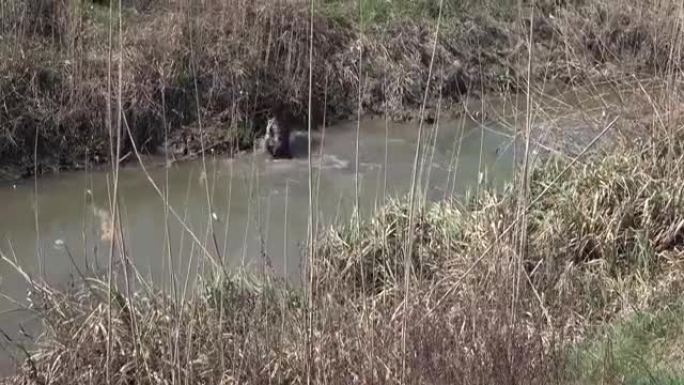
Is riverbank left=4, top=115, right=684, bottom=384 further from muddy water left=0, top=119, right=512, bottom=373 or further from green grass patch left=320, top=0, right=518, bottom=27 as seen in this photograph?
green grass patch left=320, top=0, right=518, bottom=27

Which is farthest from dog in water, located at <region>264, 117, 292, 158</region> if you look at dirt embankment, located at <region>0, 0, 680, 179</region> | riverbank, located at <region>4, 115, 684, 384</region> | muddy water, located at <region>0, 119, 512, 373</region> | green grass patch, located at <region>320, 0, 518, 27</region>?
riverbank, located at <region>4, 115, 684, 384</region>

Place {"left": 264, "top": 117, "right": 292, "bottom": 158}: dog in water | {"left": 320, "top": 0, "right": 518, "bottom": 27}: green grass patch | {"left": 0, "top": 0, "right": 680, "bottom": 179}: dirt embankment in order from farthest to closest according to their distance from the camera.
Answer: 1. {"left": 320, "top": 0, "right": 518, "bottom": 27}: green grass patch
2. {"left": 264, "top": 117, "right": 292, "bottom": 158}: dog in water
3. {"left": 0, "top": 0, "right": 680, "bottom": 179}: dirt embankment

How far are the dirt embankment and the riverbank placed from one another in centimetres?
212

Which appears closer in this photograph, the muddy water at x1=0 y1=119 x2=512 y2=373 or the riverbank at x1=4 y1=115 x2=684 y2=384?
the riverbank at x1=4 y1=115 x2=684 y2=384

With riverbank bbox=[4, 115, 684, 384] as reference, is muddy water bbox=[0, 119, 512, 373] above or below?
below

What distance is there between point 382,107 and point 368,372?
6078mm

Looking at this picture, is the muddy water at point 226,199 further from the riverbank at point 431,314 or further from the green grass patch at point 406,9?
the green grass patch at point 406,9

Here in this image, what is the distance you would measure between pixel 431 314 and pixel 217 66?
220 inches

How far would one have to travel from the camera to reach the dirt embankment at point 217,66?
8031mm

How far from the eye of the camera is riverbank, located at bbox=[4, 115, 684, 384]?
11.2 ft

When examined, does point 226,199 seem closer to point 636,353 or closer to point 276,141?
point 276,141

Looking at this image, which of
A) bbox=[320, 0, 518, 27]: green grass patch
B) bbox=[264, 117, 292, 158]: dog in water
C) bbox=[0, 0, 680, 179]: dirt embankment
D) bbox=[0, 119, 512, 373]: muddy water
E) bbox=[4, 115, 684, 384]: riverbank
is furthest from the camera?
bbox=[320, 0, 518, 27]: green grass patch

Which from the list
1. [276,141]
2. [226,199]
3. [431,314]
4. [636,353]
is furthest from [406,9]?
[431,314]

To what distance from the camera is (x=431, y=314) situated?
11.6 feet
